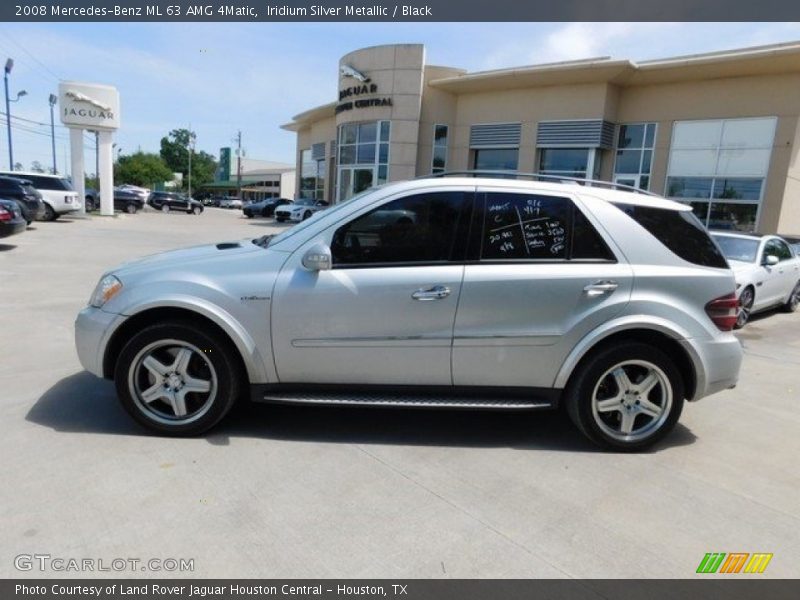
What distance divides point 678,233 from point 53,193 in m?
23.4

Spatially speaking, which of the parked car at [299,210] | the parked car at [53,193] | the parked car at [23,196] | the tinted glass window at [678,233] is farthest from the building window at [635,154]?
the parked car at [53,193]

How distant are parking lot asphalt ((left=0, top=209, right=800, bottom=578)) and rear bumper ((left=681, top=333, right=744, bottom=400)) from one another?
50 cm

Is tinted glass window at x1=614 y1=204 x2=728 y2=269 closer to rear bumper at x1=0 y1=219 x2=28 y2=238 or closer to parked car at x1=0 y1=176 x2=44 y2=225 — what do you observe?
rear bumper at x1=0 y1=219 x2=28 y2=238

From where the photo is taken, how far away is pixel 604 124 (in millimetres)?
21016

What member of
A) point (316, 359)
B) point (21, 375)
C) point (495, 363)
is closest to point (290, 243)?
point (316, 359)

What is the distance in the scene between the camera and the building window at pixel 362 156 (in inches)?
Answer: 1008

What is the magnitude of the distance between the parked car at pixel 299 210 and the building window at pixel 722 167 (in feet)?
63.9

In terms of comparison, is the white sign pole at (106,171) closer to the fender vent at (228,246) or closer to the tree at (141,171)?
the fender vent at (228,246)

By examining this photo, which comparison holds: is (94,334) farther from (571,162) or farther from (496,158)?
(496,158)

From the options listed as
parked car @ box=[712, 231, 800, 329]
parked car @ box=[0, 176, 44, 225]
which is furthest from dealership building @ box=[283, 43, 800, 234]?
parked car @ box=[0, 176, 44, 225]

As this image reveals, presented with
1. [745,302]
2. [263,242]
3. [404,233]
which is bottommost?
[745,302]

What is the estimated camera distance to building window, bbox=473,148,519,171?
23.7 meters

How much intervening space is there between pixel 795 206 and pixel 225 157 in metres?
94.8
